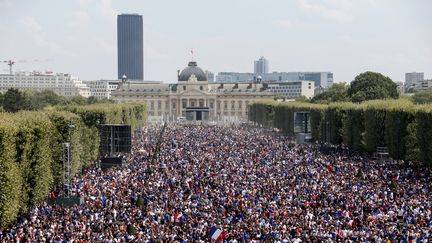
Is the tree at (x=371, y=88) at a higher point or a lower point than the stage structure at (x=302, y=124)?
higher

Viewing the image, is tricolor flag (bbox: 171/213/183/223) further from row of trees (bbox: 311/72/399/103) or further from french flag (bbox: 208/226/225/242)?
row of trees (bbox: 311/72/399/103)

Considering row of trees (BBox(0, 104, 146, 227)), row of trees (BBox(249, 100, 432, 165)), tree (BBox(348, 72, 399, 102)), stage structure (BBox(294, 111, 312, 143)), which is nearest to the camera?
row of trees (BBox(0, 104, 146, 227))

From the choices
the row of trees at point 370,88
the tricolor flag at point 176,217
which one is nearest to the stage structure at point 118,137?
the tricolor flag at point 176,217

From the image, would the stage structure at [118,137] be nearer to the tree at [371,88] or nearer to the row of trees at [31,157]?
the row of trees at [31,157]

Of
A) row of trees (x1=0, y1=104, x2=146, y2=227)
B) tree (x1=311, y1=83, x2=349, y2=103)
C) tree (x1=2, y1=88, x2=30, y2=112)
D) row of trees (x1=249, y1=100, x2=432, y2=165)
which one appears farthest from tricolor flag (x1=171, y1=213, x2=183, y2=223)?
tree (x1=311, y1=83, x2=349, y2=103)

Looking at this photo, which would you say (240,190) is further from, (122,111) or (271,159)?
(122,111)

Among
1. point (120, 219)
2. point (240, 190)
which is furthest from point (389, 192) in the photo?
point (120, 219)
